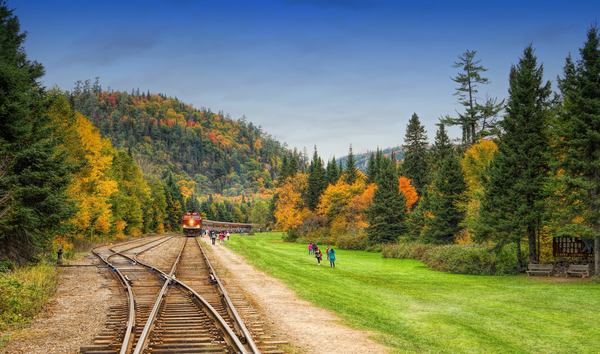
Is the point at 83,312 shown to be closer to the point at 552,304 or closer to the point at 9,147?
the point at 9,147

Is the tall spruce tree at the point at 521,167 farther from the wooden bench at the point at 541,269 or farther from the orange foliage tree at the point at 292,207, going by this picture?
the orange foliage tree at the point at 292,207

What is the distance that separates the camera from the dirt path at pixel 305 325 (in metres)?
8.95

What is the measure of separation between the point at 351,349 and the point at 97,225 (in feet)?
142

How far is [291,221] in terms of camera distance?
72.7 meters

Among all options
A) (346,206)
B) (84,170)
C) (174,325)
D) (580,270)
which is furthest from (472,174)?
(174,325)

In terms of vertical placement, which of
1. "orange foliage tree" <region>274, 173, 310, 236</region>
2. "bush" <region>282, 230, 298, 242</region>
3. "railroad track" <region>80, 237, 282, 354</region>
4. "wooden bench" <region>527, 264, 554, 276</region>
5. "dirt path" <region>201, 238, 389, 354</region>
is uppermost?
"orange foliage tree" <region>274, 173, 310, 236</region>

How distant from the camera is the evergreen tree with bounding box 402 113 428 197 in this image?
67.1 m

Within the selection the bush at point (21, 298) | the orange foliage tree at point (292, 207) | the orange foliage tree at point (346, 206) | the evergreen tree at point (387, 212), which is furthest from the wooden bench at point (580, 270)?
the orange foliage tree at point (292, 207)

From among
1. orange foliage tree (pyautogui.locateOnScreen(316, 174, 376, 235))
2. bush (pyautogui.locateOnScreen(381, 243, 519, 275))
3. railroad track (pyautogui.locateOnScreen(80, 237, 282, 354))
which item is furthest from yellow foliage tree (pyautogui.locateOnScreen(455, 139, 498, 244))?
railroad track (pyautogui.locateOnScreen(80, 237, 282, 354))

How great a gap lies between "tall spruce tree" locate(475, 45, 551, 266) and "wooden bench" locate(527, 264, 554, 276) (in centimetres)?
118

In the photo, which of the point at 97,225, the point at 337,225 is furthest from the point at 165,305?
the point at 337,225

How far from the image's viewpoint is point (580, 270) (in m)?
24.0

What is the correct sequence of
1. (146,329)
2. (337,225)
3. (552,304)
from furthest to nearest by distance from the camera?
(337,225) < (552,304) < (146,329)

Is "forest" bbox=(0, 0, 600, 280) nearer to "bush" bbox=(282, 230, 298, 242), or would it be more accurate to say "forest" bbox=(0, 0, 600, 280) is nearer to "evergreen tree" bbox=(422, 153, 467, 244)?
"evergreen tree" bbox=(422, 153, 467, 244)
